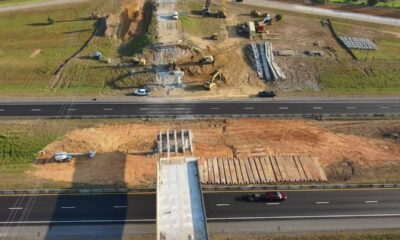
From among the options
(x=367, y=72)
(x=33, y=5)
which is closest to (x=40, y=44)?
(x=33, y=5)

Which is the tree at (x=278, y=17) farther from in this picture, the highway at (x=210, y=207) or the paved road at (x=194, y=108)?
the highway at (x=210, y=207)

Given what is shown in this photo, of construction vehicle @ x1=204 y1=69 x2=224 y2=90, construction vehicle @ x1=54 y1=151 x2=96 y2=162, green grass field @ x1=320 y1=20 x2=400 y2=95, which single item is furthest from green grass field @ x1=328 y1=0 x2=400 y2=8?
construction vehicle @ x1=54 y1=151 x2=96 y2=162

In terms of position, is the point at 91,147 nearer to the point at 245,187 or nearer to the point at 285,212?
the point at 245,187

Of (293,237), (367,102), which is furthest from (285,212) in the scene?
(367,102)

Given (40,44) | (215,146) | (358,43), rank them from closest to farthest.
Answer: (215,146), (40,44), (358,43)

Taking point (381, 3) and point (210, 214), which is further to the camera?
point (381, 3)

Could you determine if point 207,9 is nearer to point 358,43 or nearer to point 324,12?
point 324,12
